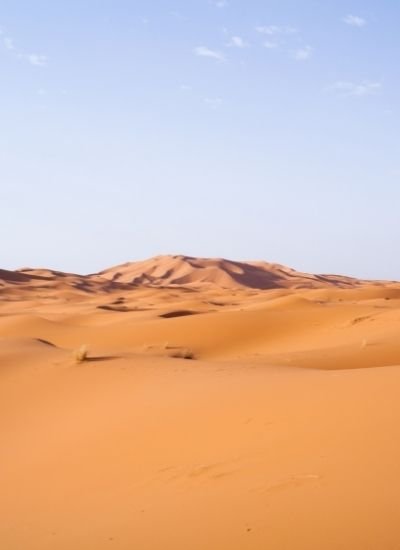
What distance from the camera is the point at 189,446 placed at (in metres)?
4.89

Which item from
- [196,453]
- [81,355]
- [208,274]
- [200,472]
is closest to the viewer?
[200,472]

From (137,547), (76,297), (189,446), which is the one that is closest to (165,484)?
(189,446)

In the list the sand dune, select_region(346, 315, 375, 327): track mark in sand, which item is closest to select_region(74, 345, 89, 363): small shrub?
select_region(346, 315, 375, 327): track mark in sand

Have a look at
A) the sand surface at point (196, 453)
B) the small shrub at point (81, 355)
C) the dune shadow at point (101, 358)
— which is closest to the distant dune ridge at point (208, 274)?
the dune shadow at point (101, 358)

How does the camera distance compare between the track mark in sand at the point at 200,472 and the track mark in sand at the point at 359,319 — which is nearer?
the track mark in sand at the point at 200,472

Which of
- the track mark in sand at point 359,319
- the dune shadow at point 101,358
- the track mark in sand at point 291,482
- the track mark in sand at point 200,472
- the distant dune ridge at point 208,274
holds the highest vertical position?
the distant dune ridge at point 208,274

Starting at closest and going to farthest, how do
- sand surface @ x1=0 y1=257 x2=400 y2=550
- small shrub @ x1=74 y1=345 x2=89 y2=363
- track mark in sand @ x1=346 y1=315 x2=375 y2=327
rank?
sand surface @ x1=0 y1=257 x2=400 y2=550
small shrub @ x1=74 y1=345 x2=89 y2=363
track mark in sand @ x1=346 y1=315 x2=375 y2=327

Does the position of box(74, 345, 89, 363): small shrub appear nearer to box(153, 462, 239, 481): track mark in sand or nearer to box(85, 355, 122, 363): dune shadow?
box(85, 355, 122, 363): dune shadow

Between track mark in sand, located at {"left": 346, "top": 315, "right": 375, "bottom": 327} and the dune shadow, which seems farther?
track mark in sand, located at {"left": 346, "top": 315, "right": 375, "bottom": 327}

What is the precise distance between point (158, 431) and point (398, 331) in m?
9.23

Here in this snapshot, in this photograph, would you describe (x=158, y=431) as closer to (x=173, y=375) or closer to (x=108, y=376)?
(x=173, y=375)


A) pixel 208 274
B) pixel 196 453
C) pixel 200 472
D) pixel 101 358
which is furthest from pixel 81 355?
pixel 208 274

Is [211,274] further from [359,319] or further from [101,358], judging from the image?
[101,358]

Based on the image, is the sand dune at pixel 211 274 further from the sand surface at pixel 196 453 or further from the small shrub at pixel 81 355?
the sand surface at pixel 196 453
